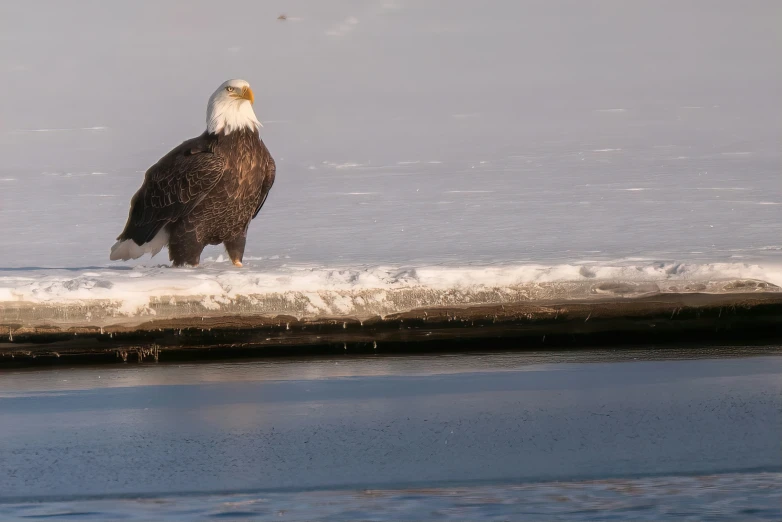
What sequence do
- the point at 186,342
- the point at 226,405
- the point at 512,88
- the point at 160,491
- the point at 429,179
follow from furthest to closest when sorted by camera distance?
the point at 512,88, the point at 429,179, the point at 186,342, the point at 226,405, the point at 160,491

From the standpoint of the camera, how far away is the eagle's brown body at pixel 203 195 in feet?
21.4

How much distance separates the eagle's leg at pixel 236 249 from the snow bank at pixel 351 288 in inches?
50.5

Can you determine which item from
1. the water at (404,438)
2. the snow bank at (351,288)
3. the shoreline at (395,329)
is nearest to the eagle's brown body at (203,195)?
the snow bank at (351,288)

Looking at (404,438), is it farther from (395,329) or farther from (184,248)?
(184,248)

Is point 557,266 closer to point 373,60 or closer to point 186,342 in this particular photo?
point 186,342

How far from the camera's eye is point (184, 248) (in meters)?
6.67

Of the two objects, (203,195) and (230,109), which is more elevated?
(230,109)

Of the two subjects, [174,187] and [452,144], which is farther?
[452,144]

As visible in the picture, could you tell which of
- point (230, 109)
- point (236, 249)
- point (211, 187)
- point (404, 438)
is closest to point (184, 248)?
point (236, 249)

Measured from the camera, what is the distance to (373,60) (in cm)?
1534

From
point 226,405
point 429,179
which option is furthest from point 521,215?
point 226,405

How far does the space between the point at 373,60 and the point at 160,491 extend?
40.4ft

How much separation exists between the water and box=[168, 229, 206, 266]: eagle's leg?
5.23 feet

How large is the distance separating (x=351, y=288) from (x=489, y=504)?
7.02 feet
